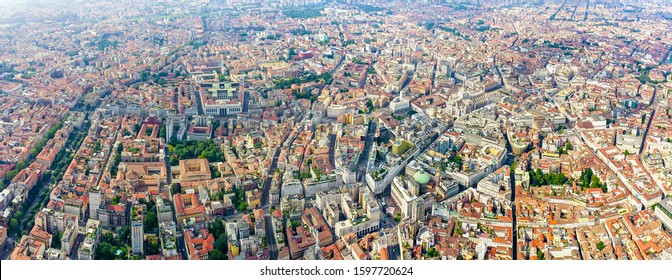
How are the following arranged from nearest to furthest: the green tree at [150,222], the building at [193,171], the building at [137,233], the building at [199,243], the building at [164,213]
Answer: the building at [199,243] → the building at [137,233] → the green tree at [150,222] → the building at [164,213] → the building at [193,171]

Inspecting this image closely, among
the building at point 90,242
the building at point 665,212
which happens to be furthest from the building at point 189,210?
the building at point 665,212

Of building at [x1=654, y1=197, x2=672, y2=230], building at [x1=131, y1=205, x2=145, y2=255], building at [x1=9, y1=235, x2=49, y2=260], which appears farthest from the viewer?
building at [x1=654, y1=197, x2=672, y2=230]

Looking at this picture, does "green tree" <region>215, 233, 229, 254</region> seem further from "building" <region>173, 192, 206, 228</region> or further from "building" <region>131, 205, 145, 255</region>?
"building" <region>131, 205, 145, 255</region>

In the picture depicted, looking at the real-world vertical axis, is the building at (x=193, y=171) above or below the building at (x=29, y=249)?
above

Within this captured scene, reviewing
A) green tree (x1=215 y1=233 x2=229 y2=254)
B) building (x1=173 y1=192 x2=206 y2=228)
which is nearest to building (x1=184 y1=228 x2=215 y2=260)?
green tree (x1=215 y1=233 x2=229 y2=254)

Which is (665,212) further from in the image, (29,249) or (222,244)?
A: (29,249)

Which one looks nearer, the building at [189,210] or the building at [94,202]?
the building at [189,210]

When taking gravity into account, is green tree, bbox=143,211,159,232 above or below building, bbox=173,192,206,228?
below

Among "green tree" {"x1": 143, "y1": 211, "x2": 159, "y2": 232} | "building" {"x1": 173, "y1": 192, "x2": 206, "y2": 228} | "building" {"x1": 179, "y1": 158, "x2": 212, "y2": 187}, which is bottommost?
"green tree" {"x1": 143, "y1": 211, "x2": 159, "y2": 232}

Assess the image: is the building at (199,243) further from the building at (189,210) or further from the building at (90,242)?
the building at (90,242)

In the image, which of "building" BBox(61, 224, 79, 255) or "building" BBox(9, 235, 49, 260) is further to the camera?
"building" BBox(61, 224, 79, 255)

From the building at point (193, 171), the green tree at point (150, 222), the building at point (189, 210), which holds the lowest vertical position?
the green tree at point (150, 222)
